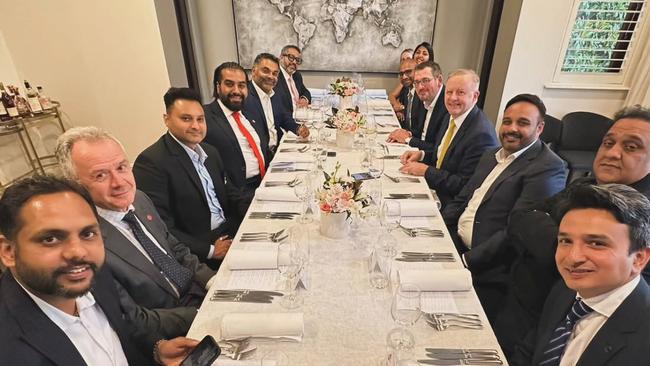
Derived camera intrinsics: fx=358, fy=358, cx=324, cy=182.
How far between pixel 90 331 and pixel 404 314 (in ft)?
3.31

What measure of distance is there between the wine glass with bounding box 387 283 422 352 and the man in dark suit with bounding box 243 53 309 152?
2.08 meters

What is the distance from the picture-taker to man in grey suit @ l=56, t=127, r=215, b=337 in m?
1.42

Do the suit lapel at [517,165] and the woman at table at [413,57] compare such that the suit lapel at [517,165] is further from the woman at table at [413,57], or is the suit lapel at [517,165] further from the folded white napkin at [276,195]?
the woman at table at [413,57]

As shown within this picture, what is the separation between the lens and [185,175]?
6.89ft

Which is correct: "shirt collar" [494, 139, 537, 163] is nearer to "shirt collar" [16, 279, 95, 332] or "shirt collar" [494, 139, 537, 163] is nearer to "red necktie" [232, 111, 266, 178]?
"red necktie" [232, 111, 266, 178]

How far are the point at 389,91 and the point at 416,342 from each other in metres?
4.55

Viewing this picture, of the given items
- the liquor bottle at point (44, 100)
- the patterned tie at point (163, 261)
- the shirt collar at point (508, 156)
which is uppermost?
the shirt collar at point (508, 156)

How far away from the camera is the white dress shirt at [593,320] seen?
105 centimetres

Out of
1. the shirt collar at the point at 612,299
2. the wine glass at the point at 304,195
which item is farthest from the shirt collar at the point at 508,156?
the wine glass at the point at 304,195

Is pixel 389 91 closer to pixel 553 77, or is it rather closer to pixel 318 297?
pixel 553 77

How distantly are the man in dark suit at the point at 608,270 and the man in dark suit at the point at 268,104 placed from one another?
2373 mm

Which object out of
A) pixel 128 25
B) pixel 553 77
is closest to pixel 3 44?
pixel 128 25

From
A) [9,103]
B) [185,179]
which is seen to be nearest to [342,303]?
[185,179]

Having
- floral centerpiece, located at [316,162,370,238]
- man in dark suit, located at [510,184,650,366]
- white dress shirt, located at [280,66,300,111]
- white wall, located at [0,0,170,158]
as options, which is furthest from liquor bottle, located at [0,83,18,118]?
man in dark suit, located at [510,184,650,366]
